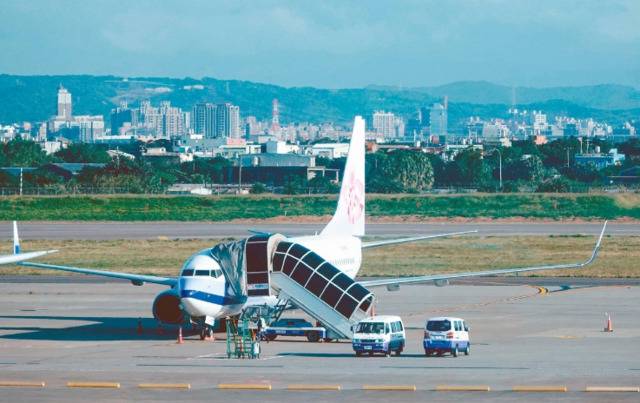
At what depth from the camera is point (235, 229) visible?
150875mm

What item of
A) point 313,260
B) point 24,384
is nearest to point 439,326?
point 313,260

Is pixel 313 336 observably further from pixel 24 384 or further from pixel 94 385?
pixel 24 384

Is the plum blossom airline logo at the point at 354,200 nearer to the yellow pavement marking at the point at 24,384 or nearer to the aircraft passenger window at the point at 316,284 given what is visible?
the aircraft passenger window at the point at 316,284

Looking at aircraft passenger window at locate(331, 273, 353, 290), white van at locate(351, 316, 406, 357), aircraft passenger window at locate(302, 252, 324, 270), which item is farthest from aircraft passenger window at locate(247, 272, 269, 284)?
white van at locate(351, 316, 406, 357)

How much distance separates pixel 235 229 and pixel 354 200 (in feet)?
248

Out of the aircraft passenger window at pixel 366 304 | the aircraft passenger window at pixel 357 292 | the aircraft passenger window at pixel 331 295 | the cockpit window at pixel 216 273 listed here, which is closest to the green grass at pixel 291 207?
the cockpit window at pixel 216 273

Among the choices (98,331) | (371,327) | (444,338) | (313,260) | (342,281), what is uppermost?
(313,260)

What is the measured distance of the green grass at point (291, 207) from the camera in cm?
17600

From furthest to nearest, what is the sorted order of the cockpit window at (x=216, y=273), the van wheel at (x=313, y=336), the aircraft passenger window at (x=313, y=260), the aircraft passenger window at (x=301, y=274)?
1. the van wheel at (x=313, y=336)
2. the aircraft passenger window at (x=313, y=260)
3. the aircraft passenger window at (x=301, y=274)
4. the cockpit window at (x=216, y=273)

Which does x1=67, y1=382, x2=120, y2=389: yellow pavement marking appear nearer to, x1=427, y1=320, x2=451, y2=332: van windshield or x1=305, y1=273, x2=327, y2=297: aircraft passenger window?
x1=427, y1=320, x2=451, y2=332: van windshield

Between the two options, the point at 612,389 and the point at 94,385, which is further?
the point at 94,385

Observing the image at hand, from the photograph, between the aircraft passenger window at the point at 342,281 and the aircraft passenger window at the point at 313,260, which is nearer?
the aircraft passenger window at the point at 342,281

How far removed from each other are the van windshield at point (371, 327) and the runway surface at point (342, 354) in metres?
1.21

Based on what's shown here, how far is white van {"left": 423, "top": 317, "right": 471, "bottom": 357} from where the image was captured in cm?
5416
